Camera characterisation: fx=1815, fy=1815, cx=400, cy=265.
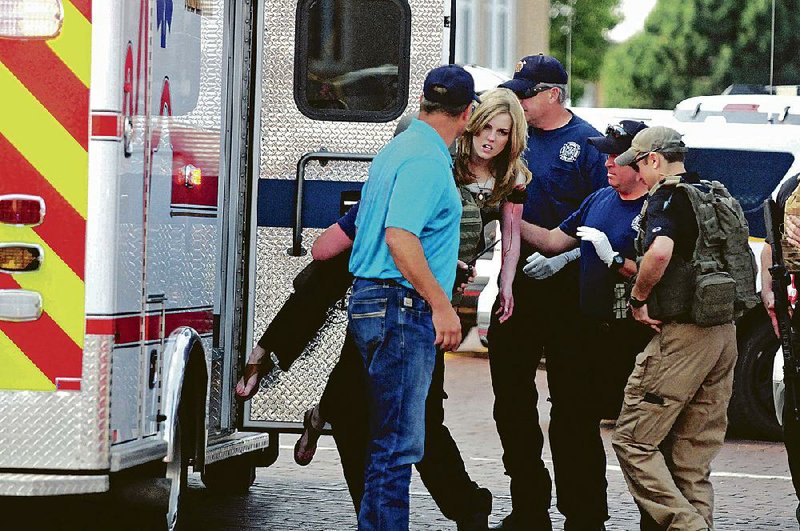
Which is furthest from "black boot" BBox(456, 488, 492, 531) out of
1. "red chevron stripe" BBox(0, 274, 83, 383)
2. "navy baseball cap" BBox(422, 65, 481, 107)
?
"red chevron stripe" BBox(0, 274, 83, 383)

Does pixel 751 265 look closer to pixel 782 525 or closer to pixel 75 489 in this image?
pixel 782 525

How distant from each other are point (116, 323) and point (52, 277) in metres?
0.26

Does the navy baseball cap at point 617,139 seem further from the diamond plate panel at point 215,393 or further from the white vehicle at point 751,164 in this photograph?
the white vehicle at point 751,164

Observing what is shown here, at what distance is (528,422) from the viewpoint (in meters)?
7.90

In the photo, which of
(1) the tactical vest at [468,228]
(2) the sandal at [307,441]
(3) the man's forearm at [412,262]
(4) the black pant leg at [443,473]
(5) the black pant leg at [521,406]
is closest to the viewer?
(3) the man's forearm at [412,262]

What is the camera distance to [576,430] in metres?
7.79

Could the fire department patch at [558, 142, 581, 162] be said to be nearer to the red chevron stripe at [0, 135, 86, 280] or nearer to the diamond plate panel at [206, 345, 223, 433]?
the diamond plate panel at [206, 345, 223, 433]

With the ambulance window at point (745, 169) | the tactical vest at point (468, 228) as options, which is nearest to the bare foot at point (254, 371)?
the tactical vest at point (468, 228)

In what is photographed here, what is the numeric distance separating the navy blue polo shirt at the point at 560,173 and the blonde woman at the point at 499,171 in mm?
348

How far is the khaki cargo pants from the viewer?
23.4 ft

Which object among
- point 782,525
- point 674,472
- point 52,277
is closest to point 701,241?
point 674,472

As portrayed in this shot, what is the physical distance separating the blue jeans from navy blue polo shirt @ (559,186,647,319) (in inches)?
52.1

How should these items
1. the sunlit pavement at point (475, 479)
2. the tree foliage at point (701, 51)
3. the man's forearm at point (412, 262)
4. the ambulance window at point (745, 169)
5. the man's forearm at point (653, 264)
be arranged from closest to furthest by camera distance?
the man's forearm at point (412, 262)
the man's forearm at point (653, 264)
the sunlit pavement at point (475, 479)
the ambulance window at point (745, 169)
the tree foliage at point (701, 51)

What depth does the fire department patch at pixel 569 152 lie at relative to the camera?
26.1ft
